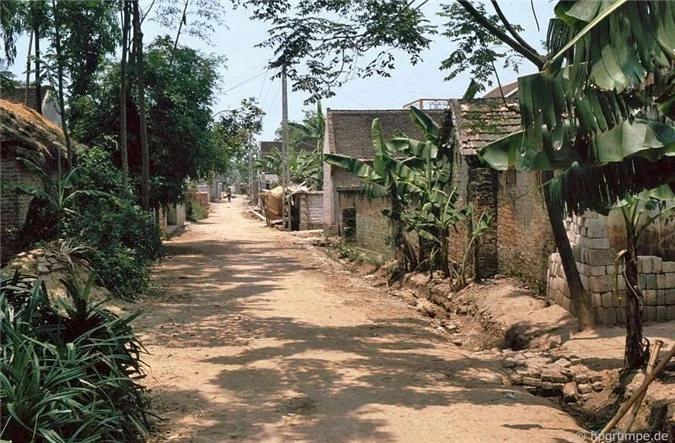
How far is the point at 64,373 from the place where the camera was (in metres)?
5.01

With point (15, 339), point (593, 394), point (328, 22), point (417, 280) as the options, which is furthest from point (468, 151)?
point (15, 339)

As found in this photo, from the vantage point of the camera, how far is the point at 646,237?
10.1 m

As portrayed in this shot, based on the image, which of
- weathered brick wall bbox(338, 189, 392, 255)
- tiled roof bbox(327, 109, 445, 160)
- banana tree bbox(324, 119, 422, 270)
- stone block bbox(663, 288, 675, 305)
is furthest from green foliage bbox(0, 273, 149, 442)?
tiled roof bbox(327, 109, 445, 160)

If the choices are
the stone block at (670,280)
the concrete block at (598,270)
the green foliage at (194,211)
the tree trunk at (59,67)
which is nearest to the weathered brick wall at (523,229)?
the concrete block at (598,270)

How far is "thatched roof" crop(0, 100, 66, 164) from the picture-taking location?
14.4 metres

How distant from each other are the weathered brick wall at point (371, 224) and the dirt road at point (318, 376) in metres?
5.32

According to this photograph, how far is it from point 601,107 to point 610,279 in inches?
206

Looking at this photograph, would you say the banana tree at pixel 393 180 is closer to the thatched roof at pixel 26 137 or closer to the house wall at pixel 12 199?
the thatched roof at pixel 26 137

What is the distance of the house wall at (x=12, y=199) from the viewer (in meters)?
14.6

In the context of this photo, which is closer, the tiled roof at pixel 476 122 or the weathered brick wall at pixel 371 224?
the tiled roof at pixel 476 122

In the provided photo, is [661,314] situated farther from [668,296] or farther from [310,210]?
[310,210]

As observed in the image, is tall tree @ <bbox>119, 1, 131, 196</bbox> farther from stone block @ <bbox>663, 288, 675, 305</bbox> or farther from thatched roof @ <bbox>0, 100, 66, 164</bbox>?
stone block @ <bbox>663, 288, 675, 305</bbox>

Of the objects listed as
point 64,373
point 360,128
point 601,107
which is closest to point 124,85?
point 64,373

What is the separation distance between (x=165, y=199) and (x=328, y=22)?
564 inches
